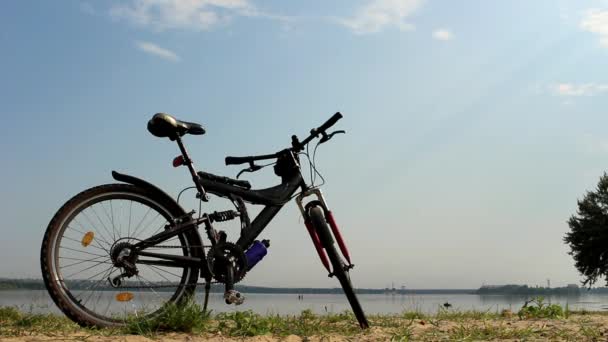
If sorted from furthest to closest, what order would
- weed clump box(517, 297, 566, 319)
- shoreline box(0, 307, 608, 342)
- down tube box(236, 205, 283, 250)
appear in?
weed clump box(517, 297, 566, 319) < down tube box(236, 205, 283, 250) < shoreline box(0, 307, 608, 342)

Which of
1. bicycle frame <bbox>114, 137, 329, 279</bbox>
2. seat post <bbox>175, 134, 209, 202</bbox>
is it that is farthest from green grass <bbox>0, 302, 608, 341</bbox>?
A: seat post <bbox>175, 134, 209, 202</bbox>

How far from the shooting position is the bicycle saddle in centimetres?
566

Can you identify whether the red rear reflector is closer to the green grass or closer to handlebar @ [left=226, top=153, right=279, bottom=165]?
handlebar @ [left=226, top=153, right=279, bottom=165]

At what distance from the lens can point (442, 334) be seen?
5773 millimetres

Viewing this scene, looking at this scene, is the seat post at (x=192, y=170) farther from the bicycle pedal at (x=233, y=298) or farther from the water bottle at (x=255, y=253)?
the bicycle pedal at (x=233, y=298)

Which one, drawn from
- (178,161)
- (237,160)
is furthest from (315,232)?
(178,161)

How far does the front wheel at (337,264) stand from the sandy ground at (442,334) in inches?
9.7

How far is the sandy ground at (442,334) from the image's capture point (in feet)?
16.2

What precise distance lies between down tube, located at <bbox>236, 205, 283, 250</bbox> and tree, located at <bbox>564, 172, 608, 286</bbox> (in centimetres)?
3506

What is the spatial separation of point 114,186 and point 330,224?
2288 mm

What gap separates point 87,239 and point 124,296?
0.66 m

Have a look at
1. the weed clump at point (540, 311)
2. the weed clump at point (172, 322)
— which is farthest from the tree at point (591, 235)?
the weed clump at point (172, 322)

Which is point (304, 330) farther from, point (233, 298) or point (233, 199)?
point (233, 199)

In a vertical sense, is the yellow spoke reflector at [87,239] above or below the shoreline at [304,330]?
above
